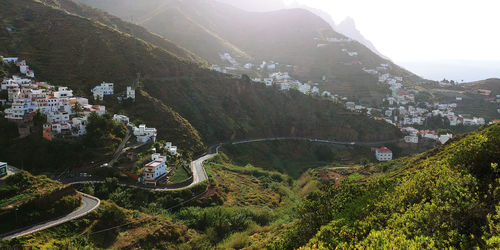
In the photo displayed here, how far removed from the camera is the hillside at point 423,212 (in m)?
11.3

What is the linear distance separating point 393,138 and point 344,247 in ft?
205

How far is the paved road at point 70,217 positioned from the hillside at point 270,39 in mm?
81424

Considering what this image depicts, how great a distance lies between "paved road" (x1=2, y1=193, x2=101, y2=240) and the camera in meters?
23.0

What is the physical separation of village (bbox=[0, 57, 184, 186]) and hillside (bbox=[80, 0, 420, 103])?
2793 inches

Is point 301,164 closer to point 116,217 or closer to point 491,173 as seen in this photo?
point 116,217

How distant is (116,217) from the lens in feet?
87.0

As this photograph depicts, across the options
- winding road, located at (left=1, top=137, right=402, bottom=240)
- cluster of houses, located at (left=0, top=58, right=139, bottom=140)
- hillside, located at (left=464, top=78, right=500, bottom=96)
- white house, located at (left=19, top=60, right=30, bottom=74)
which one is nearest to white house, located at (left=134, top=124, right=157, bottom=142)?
winding road, located at (left=1, top=137, right=402, bottom=240)

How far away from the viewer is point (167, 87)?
5862cm

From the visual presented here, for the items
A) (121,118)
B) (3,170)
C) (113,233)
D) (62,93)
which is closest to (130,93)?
(121,118)

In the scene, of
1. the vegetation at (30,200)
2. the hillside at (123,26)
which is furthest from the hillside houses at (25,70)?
the hillside at (123,26)

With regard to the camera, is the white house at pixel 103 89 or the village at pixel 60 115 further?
the white house at pixel 103 89

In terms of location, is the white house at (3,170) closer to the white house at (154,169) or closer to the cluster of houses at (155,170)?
the cluster of houses at (155,170)

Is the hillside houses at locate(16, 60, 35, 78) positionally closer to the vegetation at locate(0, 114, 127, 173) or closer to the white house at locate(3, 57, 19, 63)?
the white house at locate(3, 57, 19, 63)

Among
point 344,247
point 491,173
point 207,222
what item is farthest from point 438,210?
point 207,222
